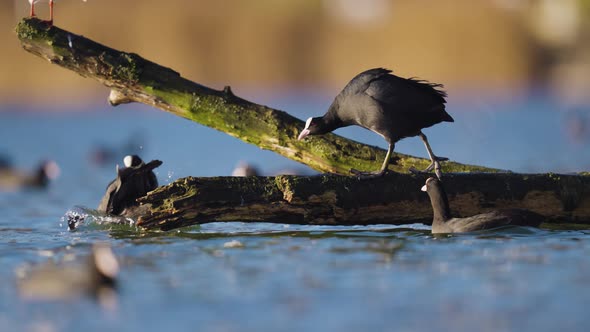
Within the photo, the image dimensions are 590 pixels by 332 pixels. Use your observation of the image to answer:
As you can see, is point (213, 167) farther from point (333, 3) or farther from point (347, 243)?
point (333, 3)

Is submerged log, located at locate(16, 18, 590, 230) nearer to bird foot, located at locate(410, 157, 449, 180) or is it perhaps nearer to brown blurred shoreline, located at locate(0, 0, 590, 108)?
bird foot, located at locate(410, 157, 449, 180)

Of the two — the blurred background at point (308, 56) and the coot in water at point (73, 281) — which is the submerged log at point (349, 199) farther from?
the blurred background at point (308, 56)

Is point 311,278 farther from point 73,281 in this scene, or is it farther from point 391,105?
point 391,105

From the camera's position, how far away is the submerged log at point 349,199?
7.91 metres

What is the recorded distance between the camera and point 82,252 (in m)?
7.88

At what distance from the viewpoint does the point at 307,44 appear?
34156 mm

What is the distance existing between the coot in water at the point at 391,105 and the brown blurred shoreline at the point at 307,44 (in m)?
21.9

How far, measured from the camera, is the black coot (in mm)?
9500

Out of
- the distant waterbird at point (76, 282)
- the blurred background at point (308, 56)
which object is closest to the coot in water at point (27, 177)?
the blurred background at point (308, 56)

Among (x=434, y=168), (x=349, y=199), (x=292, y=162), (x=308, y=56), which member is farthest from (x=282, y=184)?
(x=308, y=56)

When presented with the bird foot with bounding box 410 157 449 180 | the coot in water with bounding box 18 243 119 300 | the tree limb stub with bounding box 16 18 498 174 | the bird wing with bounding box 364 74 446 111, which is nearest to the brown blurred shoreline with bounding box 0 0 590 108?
the tree limb stub with bounding box 16 18 498 174

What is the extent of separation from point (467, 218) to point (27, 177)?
10.9 m

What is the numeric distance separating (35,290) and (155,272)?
0.87 meters

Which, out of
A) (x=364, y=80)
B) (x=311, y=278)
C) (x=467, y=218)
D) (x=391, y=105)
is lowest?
(x=311, y=278)
